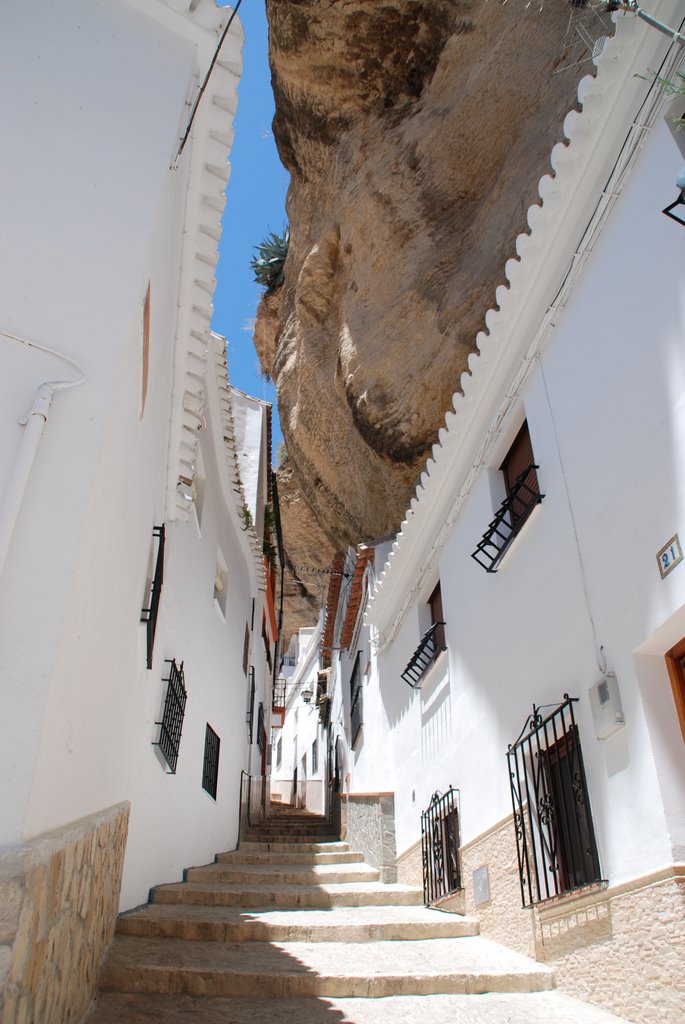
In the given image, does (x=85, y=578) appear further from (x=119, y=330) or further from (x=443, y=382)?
(x=443, y=382)

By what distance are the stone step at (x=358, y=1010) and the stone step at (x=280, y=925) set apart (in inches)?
45.0

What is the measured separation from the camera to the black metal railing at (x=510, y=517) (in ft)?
17.3

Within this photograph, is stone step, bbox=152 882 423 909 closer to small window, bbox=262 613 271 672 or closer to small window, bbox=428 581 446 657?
small window, bbox=428 581 446 657

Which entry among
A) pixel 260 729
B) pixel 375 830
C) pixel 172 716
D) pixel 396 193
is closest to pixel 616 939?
pixel 172 716

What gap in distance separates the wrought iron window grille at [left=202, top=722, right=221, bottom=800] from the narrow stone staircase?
268cm

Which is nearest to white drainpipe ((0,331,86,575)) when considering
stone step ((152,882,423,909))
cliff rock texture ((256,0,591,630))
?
stone step ((152,882,423,909))

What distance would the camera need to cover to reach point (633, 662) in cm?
370

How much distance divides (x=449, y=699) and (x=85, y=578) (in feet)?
15.1

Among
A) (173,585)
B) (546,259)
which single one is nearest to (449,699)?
(173,585)

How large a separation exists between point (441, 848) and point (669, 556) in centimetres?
421

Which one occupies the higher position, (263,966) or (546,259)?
(546,259)

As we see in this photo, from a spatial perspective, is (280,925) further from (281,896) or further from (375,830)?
(375,830)

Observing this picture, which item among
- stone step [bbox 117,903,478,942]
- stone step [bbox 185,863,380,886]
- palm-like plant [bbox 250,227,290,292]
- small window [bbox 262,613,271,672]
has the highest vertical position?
palm-like plant [bbox 250,227,290,292]

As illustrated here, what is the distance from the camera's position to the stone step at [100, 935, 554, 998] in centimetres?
404
